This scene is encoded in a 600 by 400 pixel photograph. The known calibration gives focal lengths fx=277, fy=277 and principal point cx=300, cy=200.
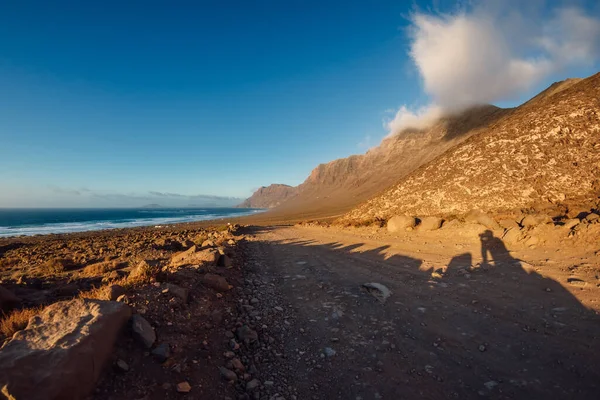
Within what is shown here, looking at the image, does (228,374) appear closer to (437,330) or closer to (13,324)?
(13,324)

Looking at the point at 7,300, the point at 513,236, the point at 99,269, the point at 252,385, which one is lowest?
the point at 252,385

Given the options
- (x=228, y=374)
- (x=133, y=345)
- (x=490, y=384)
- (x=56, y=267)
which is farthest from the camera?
(x=56, y=267)

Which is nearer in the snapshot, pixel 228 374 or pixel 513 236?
pixel 228 374

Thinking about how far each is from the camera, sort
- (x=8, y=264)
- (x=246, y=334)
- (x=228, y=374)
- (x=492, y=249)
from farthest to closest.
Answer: (x=8, y=264) → (x=492, y=249) → (x=246, y=334) → (x=228, y=374)

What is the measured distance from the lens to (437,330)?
6559 mm

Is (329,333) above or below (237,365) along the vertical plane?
below

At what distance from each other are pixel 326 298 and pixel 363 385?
414 centimetres

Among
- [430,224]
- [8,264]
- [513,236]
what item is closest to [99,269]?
[8,264]

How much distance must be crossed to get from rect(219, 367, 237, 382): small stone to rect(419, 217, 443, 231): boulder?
59.7 ft

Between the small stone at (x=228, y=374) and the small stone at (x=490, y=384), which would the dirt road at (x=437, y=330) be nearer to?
the small stone at (x=490, y=384)

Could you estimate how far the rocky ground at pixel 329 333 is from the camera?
14.1 feet

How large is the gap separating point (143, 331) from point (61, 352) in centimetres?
128

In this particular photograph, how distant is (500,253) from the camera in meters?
12.5

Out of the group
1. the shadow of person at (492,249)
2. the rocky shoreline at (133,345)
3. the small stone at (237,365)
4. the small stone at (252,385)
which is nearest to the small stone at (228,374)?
the rocky shoreline at (133,345)
